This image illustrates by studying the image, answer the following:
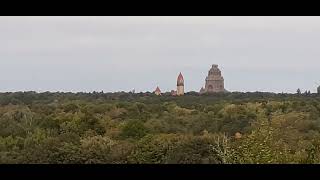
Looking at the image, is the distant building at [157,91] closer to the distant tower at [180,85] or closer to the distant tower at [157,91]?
the distant tower at [157,91]

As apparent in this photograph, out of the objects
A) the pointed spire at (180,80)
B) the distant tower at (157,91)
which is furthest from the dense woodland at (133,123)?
the pointed spire at (180,80)

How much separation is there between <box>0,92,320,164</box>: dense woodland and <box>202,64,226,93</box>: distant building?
57 cm

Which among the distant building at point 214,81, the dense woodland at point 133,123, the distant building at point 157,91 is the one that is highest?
the distant building at point 214,81

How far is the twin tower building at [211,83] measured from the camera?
925 inches

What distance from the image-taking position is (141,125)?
22.3 m

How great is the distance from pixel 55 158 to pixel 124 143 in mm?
2968

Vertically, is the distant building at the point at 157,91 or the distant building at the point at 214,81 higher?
the distant building at the point at 214,81

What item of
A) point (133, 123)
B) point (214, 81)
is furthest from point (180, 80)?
point (133, 123)

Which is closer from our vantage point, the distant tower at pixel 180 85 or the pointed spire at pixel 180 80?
the pointed spire at pixel 180 80

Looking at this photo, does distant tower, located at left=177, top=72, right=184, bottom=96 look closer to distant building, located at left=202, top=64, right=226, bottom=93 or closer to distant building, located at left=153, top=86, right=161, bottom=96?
distant building, located at left=153, top=86, right=161, bottom=96

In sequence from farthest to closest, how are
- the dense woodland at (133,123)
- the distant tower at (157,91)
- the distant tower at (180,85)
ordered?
the distant tower at (157,91)
the distant tower at (180,85)
the dense woodland at (133,123)

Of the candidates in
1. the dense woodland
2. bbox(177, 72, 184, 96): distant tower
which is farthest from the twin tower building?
the dense woodland
